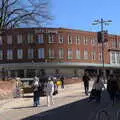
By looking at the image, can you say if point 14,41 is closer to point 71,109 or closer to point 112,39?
point 112,39

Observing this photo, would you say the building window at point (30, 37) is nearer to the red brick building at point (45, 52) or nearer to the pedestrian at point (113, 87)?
the red brick building at point (45, 52)

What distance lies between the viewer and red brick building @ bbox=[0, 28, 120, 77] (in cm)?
10900

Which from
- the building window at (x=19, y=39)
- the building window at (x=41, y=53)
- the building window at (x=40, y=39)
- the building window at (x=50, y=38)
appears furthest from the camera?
the building window at (x=19, y=39)

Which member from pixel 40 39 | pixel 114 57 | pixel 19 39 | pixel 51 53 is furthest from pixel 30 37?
pixel 114 57

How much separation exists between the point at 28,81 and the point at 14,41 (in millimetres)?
57016

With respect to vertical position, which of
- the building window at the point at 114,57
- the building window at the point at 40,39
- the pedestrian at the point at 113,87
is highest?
the building window at the point at 40,39

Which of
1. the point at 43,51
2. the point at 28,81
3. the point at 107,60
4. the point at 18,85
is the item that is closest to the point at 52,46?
the point at 43,51

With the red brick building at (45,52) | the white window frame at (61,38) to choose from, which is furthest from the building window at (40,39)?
the white window frame at (61,38)

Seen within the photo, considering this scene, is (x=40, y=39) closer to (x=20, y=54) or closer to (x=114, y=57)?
(x=20, y=54)

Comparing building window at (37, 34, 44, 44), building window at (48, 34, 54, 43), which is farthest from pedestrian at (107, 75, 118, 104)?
building window at (37, 34, 44, 44)

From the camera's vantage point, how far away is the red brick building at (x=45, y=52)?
109 meters

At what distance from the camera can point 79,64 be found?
368 feet

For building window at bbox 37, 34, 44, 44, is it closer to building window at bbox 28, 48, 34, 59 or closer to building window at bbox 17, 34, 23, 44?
building window at bbox 28, 48, 34, 59

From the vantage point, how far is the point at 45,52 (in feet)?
358
